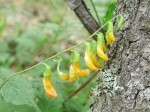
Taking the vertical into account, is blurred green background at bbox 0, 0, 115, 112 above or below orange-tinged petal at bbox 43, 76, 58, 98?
below

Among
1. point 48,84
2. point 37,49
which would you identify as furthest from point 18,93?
point 37,49

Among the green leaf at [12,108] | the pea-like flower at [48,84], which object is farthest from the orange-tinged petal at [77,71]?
the green leaf at [12,108]

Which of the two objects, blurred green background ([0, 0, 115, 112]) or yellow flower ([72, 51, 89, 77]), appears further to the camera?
blurred green background ([0, 0, 115, 112])

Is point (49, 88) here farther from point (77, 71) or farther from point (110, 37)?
point (110, 37)

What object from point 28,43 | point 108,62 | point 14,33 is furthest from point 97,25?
point 14,33

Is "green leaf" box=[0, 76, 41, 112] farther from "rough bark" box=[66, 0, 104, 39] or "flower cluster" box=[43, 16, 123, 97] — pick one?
"rough bark" box=[66, 0, 104, 39]

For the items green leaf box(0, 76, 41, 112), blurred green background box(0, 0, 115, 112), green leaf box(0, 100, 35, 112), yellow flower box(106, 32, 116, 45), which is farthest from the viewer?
green leaf box(0, 100, 35, 112)

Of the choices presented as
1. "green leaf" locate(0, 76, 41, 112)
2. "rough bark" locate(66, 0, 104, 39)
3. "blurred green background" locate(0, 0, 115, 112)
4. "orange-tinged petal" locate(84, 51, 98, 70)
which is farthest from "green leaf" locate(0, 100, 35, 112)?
"orange-tinged petal" locate(84, 51, 98, 70)

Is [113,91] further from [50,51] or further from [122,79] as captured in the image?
[50,51]
